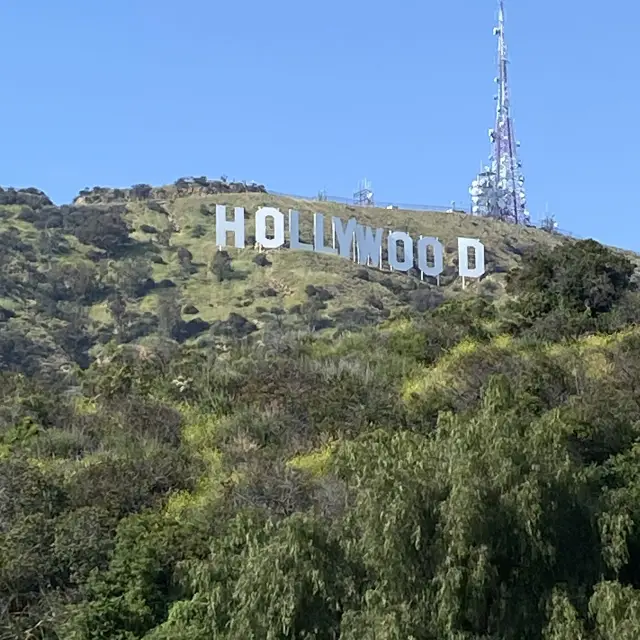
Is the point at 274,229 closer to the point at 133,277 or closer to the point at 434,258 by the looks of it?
the point at 133,277

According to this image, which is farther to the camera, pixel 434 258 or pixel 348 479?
pixel 434 258

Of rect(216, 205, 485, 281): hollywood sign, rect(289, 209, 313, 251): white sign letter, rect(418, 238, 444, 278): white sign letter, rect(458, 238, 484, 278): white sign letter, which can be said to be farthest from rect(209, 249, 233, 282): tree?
rect(458, 238, 484, 278): white sign letter

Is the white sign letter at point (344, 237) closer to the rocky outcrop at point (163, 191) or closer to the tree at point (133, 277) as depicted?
the tree at point (133, 277)

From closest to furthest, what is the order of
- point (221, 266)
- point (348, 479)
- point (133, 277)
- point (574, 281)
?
point (348, 479), point (574, 281), point (133, 277), point (221, 266)

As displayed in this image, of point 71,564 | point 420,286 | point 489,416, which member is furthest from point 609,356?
point 420,286

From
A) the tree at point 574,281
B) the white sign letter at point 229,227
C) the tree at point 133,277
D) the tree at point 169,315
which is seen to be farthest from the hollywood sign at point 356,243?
the tree at point 574,281

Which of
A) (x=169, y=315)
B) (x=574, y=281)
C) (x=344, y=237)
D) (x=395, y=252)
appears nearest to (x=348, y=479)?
(x=574, y=281)

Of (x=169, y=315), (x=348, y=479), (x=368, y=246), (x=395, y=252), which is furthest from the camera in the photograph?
Answer: (x=368, y=246)
